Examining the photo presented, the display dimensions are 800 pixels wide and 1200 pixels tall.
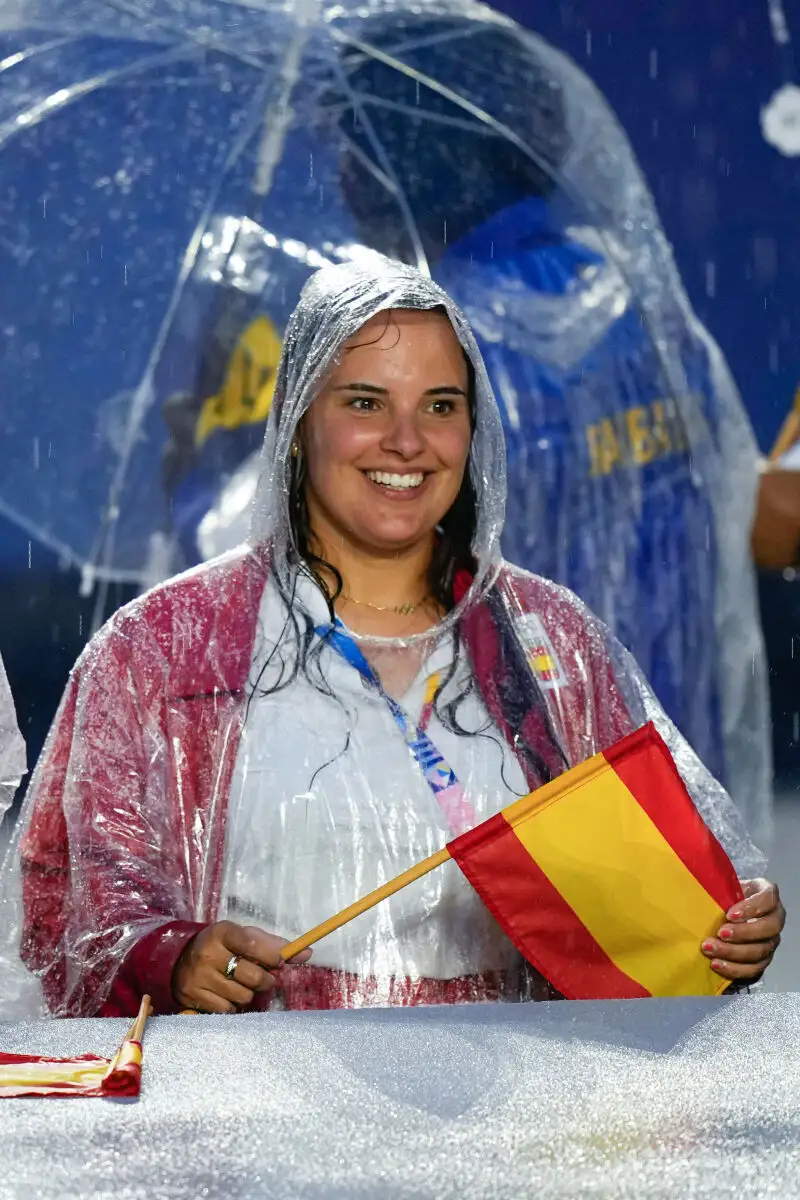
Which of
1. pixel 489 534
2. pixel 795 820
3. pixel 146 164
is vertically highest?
pixel 146 164

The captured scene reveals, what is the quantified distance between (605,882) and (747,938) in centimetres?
19

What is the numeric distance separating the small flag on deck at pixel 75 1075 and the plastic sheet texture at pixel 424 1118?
0.06 ft

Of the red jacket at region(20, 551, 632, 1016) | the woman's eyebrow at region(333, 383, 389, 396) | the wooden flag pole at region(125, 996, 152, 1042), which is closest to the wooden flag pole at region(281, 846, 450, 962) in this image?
the red jacket at region(20, 551, 632, 1016)

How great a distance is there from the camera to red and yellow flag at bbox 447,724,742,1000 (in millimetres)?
1835

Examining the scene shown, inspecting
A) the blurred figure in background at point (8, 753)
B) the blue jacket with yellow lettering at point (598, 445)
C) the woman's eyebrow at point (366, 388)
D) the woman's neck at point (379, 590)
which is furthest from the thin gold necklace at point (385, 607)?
the blue jacket with yellow lettering at point (598, 445)

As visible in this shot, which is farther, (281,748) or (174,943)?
(281,748)

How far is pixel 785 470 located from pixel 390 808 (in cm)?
233

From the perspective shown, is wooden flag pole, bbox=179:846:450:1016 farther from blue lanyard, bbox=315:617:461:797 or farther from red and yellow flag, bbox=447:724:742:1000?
blue lanyard, bbox=315:617:461:797

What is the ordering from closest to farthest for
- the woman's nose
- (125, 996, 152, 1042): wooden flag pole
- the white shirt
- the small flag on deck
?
the small flag on deck
(125, 996, 152, 1042): wooden flag pole
the white shirt
the woman's nose

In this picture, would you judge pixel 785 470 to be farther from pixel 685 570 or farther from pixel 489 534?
→ pixel 489 534

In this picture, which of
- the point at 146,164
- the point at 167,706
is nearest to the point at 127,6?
the point at 146,164

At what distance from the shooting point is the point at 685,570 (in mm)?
3904

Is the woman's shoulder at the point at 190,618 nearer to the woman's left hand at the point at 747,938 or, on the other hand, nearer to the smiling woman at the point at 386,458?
the smiling woman at the point at 386,458

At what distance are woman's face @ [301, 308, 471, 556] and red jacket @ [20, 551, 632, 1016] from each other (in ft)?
0.52
